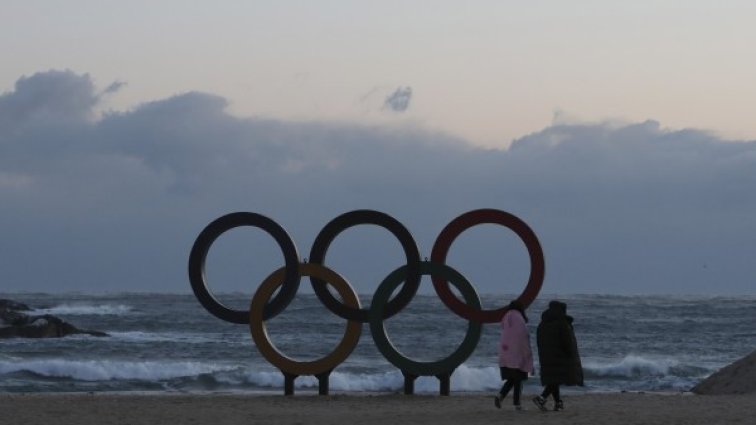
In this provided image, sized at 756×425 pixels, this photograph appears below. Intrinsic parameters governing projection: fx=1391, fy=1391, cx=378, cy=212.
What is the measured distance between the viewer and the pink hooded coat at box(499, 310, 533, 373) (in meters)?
17.9

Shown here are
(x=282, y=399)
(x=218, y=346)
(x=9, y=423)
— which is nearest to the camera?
(x=9, y=423)

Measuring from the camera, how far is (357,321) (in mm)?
20797

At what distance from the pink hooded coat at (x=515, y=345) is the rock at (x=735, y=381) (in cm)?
534

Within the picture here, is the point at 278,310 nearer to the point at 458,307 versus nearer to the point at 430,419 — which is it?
the point at 458,307

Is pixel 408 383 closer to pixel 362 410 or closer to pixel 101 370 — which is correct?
pixel 362 410

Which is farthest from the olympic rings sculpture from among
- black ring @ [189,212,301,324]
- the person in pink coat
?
the person in pink coat

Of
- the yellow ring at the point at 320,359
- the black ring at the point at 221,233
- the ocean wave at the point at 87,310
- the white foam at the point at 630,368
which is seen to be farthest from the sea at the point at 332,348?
the black ring at the point at 221,233

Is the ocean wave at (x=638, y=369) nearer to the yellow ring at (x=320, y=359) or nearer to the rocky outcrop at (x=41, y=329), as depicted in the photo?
the yellow ring at (x=320, y=359)

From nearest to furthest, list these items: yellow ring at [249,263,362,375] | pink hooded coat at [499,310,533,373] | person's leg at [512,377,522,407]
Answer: pink hooded coat at [499,310,533,373]
person's leg at [512,377,522,407]
yellow ring at [249,263,362,375]

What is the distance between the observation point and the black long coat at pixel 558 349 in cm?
1742

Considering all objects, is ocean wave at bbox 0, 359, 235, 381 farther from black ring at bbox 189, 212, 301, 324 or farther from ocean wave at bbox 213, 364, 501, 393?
black ring at bbox 189, 212, 301, 324

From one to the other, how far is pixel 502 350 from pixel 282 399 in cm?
395

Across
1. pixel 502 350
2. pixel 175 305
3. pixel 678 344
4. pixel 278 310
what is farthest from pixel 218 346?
pixel 175 305

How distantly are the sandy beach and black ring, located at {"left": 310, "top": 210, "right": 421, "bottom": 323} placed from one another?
4.20 ft
